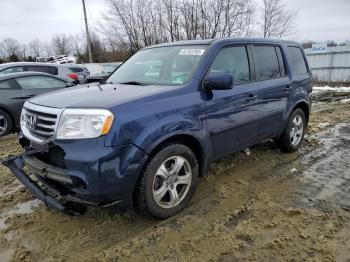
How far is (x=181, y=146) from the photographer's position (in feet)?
11.1

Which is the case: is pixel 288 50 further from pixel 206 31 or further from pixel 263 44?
pixel 206 31

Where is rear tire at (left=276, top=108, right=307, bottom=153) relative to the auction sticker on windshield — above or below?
below

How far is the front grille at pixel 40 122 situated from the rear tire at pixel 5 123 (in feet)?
13.7

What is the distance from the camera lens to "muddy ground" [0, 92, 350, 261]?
289 centimetres

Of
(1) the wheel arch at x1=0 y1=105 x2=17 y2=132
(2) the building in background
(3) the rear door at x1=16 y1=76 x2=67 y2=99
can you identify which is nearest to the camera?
(1) the wheel arch at x1=0 y1=105 x2=17 y2=132

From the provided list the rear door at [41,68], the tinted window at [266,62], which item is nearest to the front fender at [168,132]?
the tinted window at [266,62]

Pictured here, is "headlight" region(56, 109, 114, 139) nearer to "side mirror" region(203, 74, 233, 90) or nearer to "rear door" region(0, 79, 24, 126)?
"side mirror" region(203, 74, 233, 90)

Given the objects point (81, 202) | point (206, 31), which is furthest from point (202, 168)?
point (206, 31)

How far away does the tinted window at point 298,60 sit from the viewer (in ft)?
17.5

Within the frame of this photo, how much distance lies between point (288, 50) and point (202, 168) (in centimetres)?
272

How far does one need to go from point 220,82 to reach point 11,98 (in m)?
5.53

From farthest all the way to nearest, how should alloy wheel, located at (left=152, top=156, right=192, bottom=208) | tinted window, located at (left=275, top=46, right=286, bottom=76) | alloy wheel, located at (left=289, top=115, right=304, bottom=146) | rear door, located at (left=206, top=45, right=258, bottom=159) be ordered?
alloy wheel, located at (left=289, top=115, right=304, bottom=146) < tinted window, located at (left=275, top=46, right=286, bottom=76) < rear door, located at (left=206, top=45, right=258, bottom=159) < alloy wheel, located at (left=152, top=156, right=192, bottom=208)

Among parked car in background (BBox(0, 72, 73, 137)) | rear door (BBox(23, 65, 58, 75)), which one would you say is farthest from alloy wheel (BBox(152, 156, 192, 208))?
rear door (BBox(23, 65, 58, 75))

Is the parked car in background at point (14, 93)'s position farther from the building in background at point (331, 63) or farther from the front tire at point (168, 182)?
the building in background at point (331, 63)
